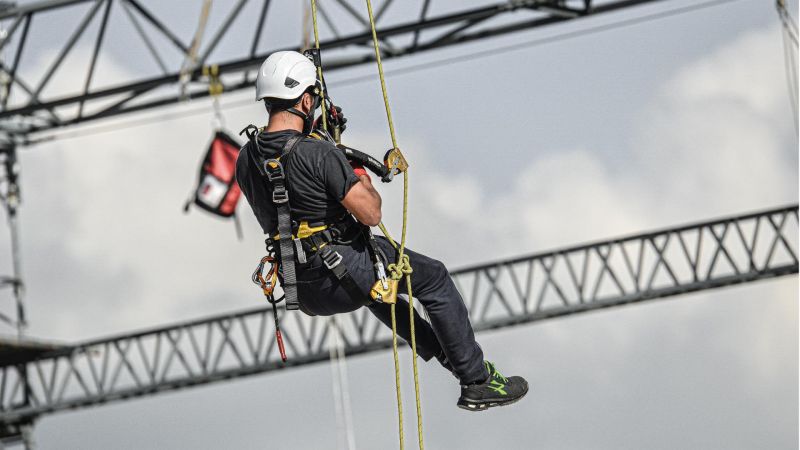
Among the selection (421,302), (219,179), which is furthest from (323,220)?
(219,179)

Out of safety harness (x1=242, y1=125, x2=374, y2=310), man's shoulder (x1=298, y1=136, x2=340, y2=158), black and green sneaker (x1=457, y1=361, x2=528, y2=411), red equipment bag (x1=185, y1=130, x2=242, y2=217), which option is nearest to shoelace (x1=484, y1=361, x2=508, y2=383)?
black and green sneaker (x1=457, y1=361, x2=528, y2=411)

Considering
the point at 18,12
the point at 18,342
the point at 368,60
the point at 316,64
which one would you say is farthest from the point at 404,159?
the point at 18,342

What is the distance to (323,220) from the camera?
20.9 feet

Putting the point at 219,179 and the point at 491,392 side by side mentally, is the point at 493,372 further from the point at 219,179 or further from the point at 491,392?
the point at 219,179

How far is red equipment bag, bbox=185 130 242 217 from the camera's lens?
1714cm

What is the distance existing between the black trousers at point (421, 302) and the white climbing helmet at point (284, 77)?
2.49ft

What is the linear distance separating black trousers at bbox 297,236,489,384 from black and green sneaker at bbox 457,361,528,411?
0.04 meters

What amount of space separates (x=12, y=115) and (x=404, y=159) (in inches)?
444

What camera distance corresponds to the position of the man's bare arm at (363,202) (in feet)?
20.1

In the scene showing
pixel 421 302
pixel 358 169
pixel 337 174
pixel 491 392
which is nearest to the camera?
pixel 337 174

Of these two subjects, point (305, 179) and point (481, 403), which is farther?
point (481, 403)

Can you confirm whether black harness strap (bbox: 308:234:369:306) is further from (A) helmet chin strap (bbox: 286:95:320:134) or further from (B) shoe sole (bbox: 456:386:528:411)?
(B) shoe sole (bbox: 456:386:528:411)

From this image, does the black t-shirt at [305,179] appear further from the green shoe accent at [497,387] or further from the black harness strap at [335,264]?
the green shoe accent at [497,387]

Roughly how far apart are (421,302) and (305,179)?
2.86 feet
